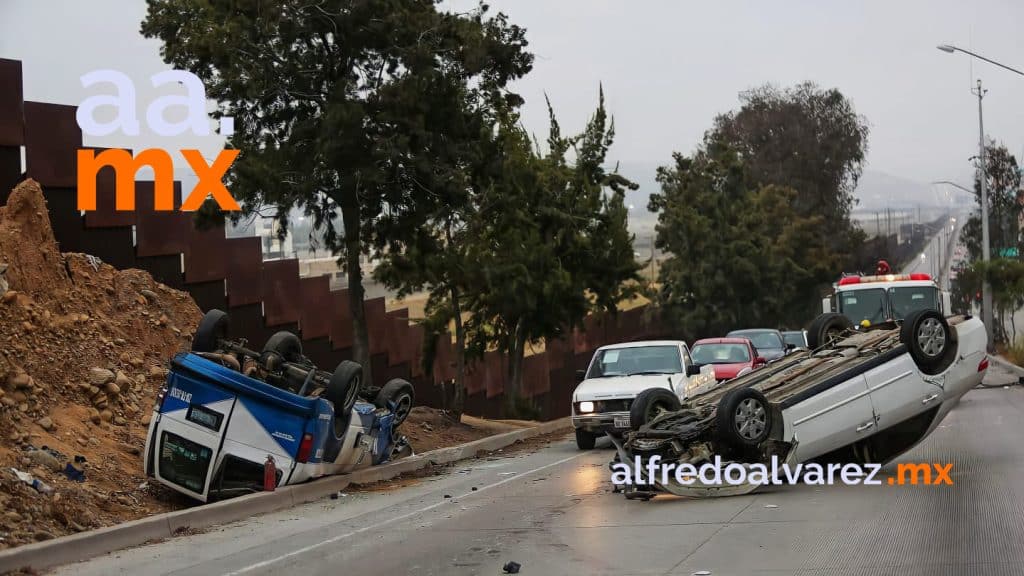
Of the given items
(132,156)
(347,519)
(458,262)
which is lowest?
(347,519)

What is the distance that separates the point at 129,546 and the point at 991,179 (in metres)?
65.8

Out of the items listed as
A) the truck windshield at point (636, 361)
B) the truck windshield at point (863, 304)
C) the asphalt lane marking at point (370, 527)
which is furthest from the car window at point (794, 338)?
the asphalt lane marking at point (370, 527)

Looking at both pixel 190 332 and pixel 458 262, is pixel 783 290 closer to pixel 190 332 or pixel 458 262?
pixel 458 262

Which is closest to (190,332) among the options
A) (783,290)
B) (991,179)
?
(783,290)

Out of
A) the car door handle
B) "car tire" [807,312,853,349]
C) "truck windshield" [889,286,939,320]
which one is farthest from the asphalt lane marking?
"truck windshield" [889,286,939,320]

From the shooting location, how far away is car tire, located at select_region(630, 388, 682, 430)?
14648mm

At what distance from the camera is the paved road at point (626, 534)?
9.75 meters

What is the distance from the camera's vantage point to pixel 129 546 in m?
12.2

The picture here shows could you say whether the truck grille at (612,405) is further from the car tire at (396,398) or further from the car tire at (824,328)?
the car tire at (396,398)

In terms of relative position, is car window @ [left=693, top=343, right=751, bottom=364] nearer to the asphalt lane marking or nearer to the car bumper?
the car bumper

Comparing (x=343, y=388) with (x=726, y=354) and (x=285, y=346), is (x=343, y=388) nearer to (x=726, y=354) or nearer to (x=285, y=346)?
(x=285, y=346)

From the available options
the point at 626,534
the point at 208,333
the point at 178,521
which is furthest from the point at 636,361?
the point at 626,534

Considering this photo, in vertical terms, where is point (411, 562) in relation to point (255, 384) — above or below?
below

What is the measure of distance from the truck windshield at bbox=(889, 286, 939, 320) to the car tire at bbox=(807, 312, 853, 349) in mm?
8934
